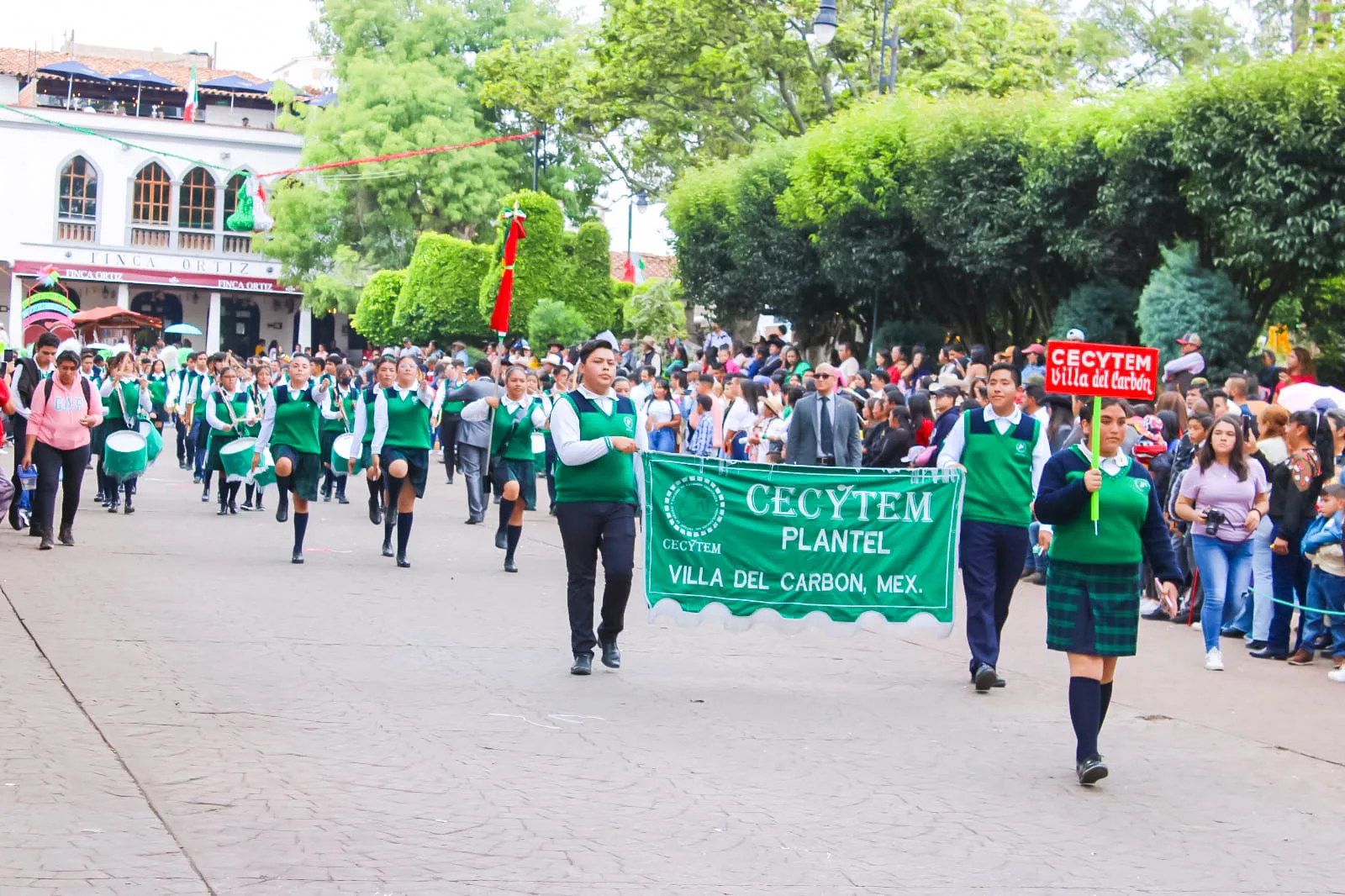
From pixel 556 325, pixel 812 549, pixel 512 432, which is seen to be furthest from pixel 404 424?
pixel 556 325

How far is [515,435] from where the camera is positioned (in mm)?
15594

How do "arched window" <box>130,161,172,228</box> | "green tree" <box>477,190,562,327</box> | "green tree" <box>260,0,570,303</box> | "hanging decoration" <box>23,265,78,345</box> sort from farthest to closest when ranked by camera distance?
1. "arched window" <box>130,161,172,228</box>
2. "green tree" <box>260,0,570,303</box>
3. "green tree" <box>477,190,562,327</box>
4. "hanging decoration" <box>23,265,78,345</box>

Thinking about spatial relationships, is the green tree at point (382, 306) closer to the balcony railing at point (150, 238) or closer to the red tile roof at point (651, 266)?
the balcony railing at point (150, 238)

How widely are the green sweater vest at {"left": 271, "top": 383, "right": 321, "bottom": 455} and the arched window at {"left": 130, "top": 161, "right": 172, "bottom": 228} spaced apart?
49076 millimetres

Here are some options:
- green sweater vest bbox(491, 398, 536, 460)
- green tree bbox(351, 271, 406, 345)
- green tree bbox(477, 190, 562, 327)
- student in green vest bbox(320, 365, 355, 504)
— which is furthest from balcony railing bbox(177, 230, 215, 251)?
green sweater vest bbox(491, 398, 536, 460)

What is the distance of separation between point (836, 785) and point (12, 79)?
214ft

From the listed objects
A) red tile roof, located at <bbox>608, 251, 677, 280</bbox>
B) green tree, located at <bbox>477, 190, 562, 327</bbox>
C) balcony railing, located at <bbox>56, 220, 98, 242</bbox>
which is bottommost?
green tree, located at <bbox>477, 190, 562, 327</bbox>

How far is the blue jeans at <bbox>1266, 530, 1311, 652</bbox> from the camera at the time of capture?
37.4 feet

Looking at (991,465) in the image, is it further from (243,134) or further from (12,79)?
(12,79)

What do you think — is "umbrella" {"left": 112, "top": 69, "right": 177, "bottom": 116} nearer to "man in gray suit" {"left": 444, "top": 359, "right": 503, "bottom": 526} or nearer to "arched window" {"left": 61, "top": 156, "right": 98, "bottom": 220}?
"arched window" {"left": 61, "top": 156, "right": 98, "bottom": 220}

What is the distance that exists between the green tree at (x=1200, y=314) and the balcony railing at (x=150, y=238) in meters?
49.4

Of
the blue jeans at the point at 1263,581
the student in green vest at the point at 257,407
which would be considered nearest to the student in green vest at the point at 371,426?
the student in green vest at the point at 257,407

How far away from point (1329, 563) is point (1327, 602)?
0.93 feet

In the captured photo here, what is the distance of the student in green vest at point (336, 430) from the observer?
63.8 ft
